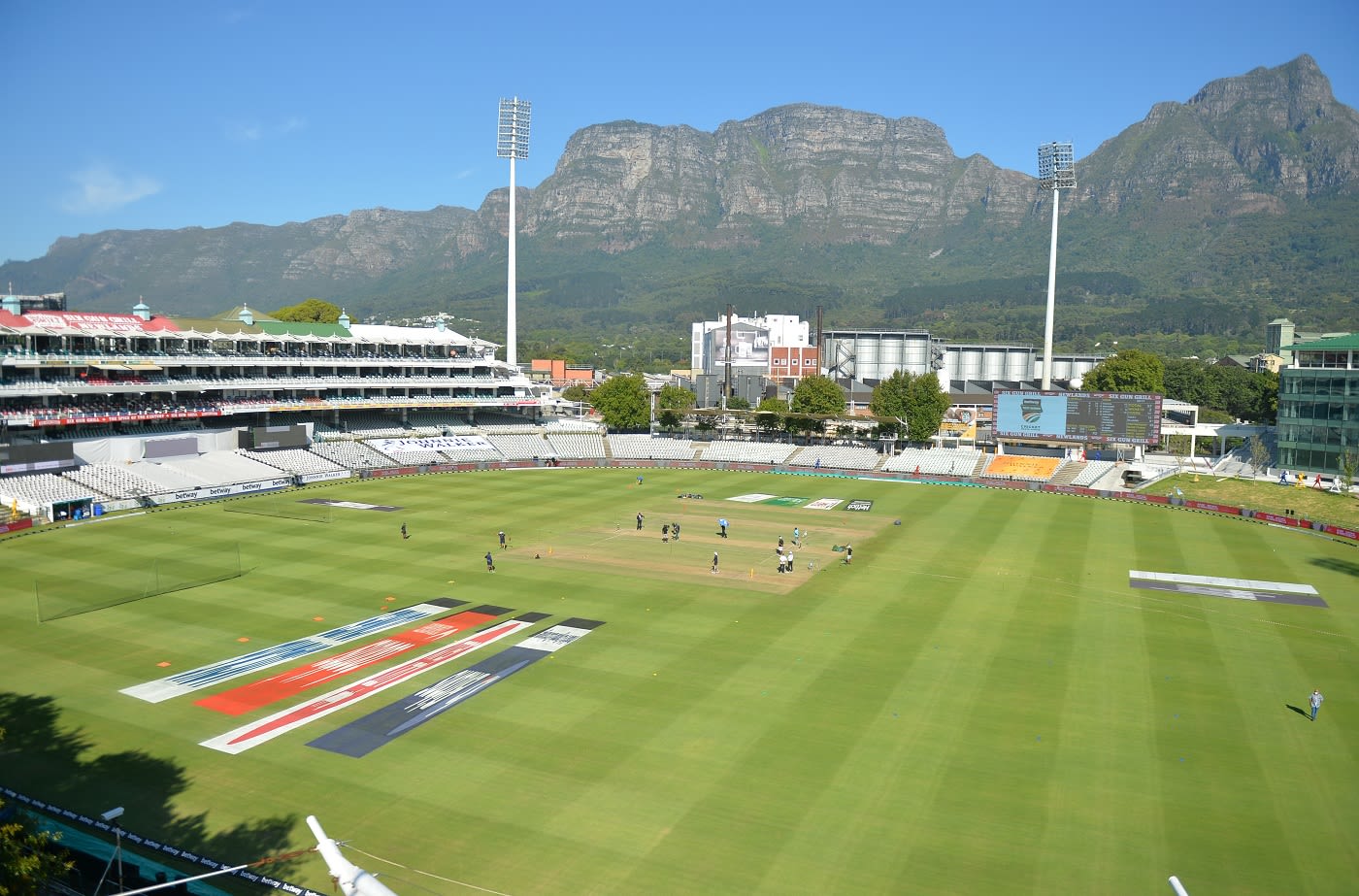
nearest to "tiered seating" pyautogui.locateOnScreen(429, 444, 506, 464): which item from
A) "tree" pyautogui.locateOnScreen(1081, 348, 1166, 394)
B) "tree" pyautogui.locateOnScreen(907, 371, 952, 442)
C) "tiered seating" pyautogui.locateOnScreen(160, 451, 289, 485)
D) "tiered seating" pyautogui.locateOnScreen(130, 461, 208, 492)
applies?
"tiered seating" pyautogui.locateOnScreen(160, 451, 289, 485)

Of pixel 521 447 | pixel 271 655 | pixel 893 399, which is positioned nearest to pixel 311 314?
pixel 521 447

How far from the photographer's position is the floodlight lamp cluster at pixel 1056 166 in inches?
4496

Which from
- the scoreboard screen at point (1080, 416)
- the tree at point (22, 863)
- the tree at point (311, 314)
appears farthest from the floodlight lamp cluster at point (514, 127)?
the tree at point (22, 863)

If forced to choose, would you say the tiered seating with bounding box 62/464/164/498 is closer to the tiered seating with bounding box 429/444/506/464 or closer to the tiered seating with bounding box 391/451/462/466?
the tiered seating with bounding box 391/451/462/466

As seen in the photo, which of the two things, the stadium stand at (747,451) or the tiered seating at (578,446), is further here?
the tiered seating at (578,446)

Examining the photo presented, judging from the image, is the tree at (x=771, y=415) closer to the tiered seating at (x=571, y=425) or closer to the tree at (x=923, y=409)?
the tree at (x=923, y=409)

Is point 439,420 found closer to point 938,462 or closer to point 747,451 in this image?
point 747,451

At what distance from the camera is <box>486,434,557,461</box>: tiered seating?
93.1 meters

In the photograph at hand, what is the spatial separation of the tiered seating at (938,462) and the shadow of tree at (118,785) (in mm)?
73641

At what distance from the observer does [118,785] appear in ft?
72.0

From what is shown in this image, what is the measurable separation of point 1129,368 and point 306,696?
360ft

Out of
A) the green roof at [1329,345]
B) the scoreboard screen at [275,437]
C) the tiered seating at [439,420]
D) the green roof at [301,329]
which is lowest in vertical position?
the scoreboard screen at [275,437]

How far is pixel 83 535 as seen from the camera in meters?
51.8

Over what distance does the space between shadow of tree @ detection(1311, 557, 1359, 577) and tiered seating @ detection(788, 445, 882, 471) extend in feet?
136
